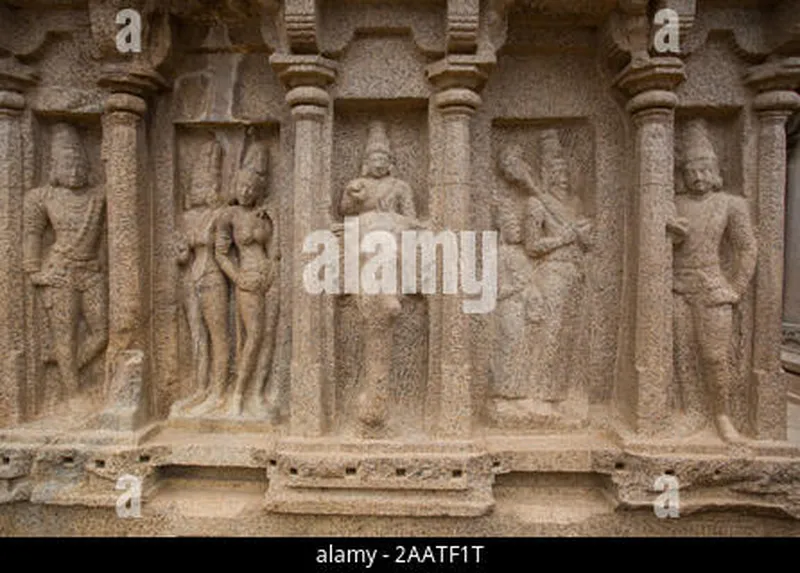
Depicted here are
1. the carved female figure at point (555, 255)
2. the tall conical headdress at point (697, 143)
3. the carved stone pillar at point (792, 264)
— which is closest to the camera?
the tall conical headdress at point (697, 143)

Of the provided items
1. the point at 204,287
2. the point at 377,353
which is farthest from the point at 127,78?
the point at 377,353

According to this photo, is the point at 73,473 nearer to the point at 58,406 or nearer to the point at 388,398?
the point at 58,406

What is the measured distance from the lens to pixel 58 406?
350 centimetres

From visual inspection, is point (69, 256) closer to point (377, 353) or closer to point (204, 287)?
point (204, 287)

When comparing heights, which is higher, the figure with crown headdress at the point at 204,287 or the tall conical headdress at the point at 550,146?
the tall conical headdress at the point at 550,146

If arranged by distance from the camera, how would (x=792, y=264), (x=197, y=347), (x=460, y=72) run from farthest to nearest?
(x=792, y=264)
(x=197, y=347)
(x=460, y=72)

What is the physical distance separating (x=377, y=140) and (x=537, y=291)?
1.43 meters

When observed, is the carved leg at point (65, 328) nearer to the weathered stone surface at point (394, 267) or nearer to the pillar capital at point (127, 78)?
the weathered stone surface at point (394, 267)

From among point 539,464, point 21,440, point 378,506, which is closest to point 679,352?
point 539,464

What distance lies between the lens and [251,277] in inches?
133

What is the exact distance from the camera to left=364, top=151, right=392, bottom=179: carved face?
3.26 metres

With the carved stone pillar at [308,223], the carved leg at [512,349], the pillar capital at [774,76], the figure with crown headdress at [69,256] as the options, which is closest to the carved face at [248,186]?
the carved stone pillar at [308,223]

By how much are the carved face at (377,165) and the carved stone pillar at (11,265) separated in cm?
229

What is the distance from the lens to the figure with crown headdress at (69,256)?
133 inches
